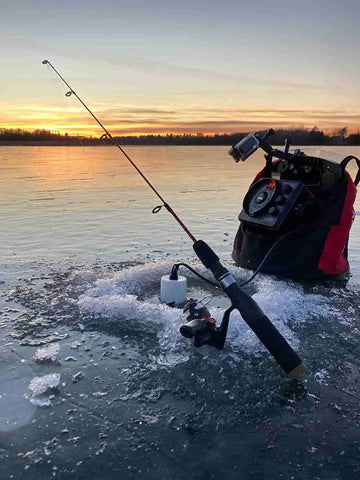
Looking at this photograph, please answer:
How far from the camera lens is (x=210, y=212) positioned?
39.5 feet

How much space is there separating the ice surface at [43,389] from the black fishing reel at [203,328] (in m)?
0.97

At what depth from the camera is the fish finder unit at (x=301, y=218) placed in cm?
518

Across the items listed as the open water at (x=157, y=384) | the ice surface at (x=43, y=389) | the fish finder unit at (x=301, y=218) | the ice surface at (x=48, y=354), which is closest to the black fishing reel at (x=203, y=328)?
the open water at (x=157, y=384)

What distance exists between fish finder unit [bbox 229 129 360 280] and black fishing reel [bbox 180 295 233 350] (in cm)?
151

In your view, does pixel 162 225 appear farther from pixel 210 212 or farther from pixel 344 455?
pixel 344 455

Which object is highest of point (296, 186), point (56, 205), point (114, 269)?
point (296, 186)

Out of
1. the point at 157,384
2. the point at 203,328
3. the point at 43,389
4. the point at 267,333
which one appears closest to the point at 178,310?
the point at 203,328

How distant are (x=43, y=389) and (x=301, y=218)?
344cm

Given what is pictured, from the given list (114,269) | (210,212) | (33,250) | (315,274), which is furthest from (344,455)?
(210,212)

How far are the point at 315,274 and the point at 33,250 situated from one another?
14.2 ft

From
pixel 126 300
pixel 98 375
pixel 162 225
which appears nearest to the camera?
pixel 98 375

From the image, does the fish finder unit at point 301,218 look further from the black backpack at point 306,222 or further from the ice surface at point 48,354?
the ice surface at point 48,354

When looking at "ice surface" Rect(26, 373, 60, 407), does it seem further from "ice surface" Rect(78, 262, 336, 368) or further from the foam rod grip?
the foam rod grip

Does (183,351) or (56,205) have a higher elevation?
(183,351)
